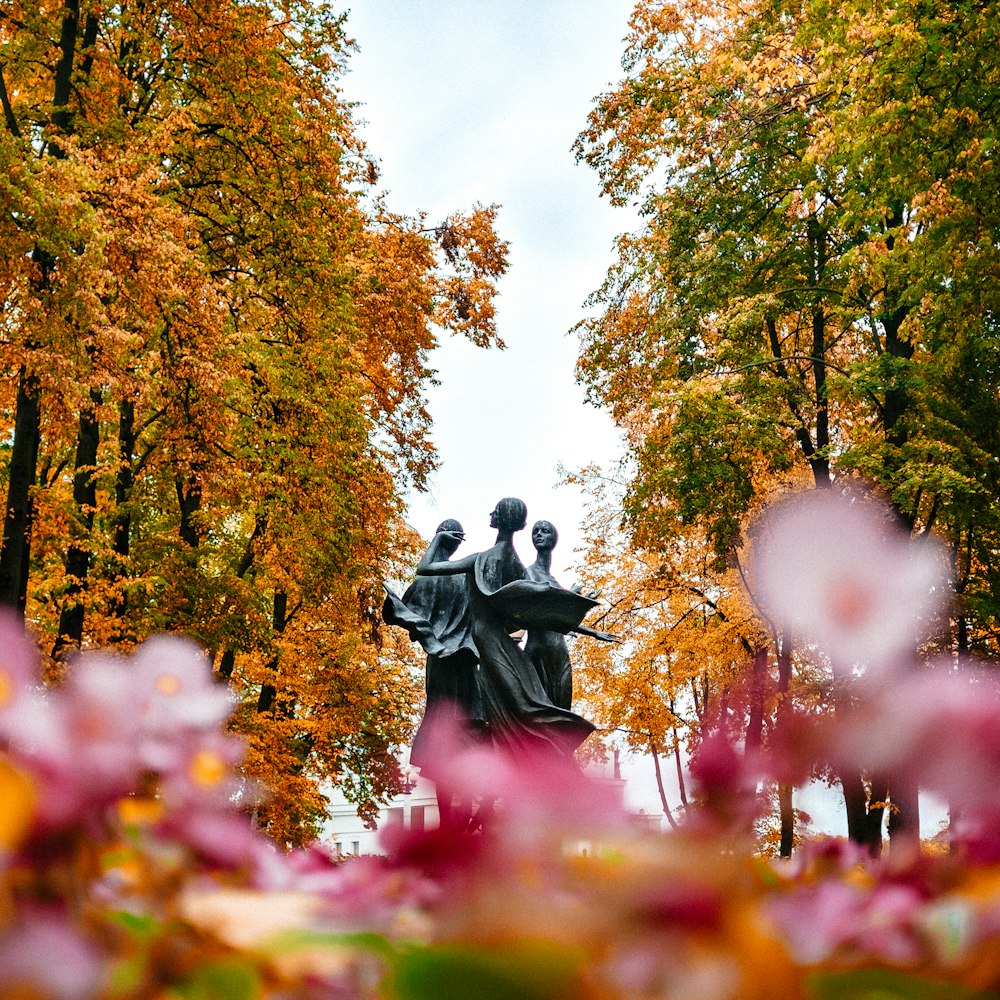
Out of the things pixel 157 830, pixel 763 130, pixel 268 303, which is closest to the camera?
pixel 157 830

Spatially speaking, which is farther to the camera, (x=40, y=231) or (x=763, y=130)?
(x=763, y=130)

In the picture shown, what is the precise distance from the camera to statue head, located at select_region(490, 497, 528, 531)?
795cm

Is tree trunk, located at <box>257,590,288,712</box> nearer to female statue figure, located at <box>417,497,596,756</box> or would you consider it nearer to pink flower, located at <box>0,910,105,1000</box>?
female statue figure, located at <box>417,497,596,756</box>

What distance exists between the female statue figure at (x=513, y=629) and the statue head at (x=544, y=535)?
0.38 metres

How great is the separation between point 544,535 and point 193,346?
4994mm

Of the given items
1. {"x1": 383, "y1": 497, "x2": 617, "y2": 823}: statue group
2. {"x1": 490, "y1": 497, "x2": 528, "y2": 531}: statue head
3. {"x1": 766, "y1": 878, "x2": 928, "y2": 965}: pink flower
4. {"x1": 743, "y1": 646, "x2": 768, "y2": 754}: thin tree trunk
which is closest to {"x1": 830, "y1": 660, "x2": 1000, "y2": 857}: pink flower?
{"x1": 766, "y1": 878, "x2": 928, "y2": 965}: pink flower

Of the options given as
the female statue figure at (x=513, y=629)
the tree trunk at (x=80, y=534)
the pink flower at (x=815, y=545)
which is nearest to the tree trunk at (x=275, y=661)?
the tree trunk at (x=80, y=534)

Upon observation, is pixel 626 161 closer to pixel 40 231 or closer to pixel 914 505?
pixel 914 505

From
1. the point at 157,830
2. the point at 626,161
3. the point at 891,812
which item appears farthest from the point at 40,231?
the point at 891,812

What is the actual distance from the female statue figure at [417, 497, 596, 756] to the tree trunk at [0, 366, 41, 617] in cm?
472

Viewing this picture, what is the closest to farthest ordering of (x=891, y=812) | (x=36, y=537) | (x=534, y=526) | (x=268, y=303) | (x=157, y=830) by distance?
1. (x=157, y=830)
2. (x=534, y=526)
3. (x=36, y=537)
4. (x=268, y=303)
5. (x=891, y=812)

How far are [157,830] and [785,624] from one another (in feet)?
59.6

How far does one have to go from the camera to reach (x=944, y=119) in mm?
9609

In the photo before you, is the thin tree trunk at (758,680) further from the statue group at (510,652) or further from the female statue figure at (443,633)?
the statue group at (510,652)
